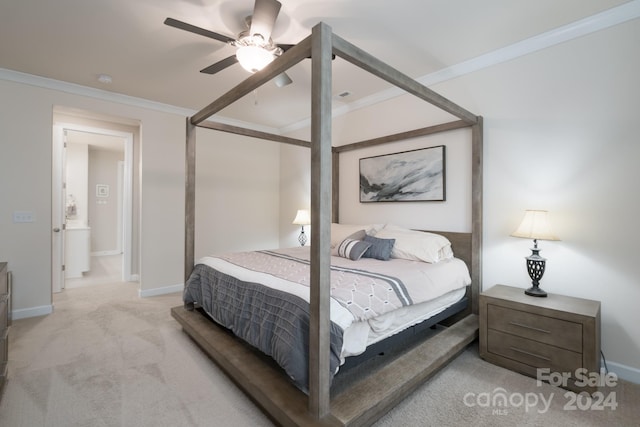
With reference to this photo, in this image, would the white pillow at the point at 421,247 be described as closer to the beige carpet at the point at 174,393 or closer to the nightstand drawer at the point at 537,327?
the nightstand drawer at the point at 537,327

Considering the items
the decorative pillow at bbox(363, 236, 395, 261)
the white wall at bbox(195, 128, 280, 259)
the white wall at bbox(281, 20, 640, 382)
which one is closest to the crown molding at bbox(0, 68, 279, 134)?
the white wall at bbox(195, 128, 280, 259)

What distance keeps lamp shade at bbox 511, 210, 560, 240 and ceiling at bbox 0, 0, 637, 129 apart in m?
1.51

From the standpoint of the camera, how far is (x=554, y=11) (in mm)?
2191

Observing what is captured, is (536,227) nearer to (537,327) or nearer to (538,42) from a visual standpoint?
(537,327)

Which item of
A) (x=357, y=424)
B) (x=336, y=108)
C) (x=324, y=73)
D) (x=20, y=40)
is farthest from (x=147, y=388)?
(x=336, y=108)

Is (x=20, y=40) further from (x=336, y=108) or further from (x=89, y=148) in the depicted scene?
(x=89, y=148)

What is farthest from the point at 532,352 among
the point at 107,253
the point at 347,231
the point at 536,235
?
the point at 107,253

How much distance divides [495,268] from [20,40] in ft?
15.5

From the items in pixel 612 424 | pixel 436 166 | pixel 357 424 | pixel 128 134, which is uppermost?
pixel 128 134

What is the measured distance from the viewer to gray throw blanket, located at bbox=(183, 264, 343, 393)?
5.17 feet

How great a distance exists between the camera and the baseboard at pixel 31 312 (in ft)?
10.6

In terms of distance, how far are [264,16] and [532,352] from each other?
9.79ft

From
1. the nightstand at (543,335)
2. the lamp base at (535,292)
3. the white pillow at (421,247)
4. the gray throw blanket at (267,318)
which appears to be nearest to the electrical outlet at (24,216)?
the gray throw blanket at (267,318)

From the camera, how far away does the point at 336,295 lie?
1.76 m
